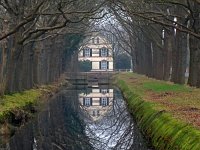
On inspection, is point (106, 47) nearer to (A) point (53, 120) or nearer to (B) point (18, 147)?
(A) point (53, 120)

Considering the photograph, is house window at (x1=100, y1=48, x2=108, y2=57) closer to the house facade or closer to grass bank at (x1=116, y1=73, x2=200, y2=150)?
the house facade

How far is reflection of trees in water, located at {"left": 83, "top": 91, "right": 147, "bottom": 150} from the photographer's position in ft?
70.5

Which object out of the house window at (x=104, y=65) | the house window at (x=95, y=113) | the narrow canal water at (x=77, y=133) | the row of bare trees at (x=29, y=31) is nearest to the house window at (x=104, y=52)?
the house window at (x=104, y=65)

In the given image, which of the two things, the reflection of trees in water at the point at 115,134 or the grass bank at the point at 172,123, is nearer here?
the grass bank at the point at 172,123

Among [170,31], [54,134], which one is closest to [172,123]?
[54,134]

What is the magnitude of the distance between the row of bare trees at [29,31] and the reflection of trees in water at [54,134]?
387 cm

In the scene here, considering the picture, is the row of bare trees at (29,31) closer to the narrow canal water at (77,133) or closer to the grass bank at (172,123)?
the narrow canal water at (77,133)

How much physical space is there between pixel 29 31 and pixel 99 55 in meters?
118

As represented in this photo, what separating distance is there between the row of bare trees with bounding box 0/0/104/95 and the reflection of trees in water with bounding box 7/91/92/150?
3871 mm

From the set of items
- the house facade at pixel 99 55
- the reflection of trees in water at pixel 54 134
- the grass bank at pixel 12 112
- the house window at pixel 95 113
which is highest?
the house facade at pixel 99 55

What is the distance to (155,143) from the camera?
1906 centimetres

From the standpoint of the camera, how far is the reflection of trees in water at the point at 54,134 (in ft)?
70.1

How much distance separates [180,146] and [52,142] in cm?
897

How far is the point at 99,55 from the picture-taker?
508ft
